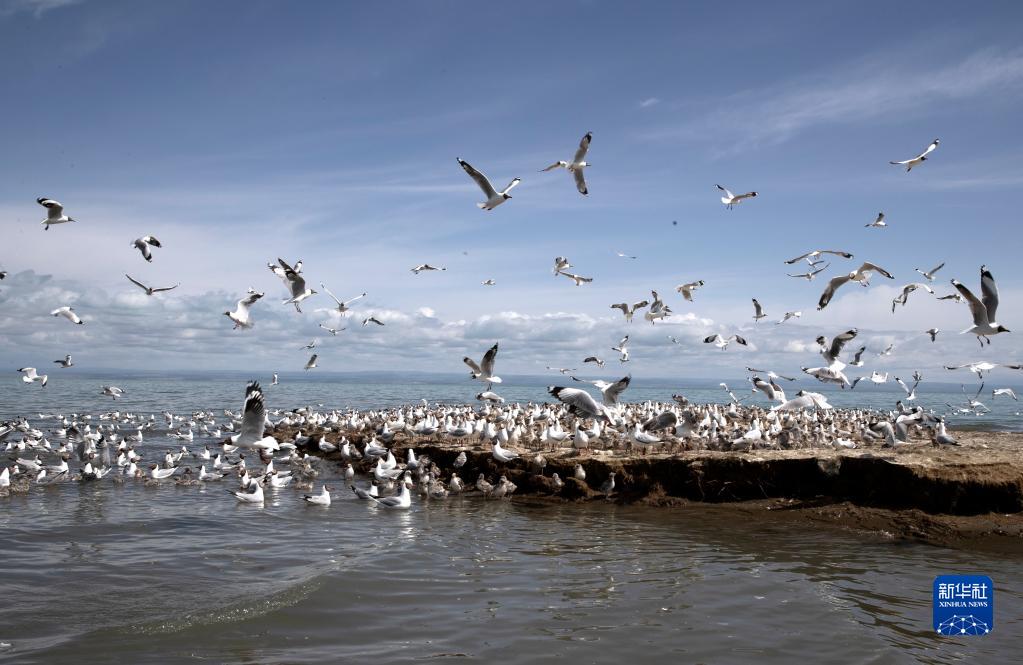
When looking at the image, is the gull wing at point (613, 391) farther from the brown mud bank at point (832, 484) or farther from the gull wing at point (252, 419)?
the gull wing at point (252, 419)

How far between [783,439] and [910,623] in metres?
8.86

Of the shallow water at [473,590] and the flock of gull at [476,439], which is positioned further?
the flock of gull at [476,439]

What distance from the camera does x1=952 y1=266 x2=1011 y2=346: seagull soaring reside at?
1121cm

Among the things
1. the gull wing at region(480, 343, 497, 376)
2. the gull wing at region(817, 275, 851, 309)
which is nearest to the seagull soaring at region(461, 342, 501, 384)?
the gull wing at region(480, 343, 497, 376)

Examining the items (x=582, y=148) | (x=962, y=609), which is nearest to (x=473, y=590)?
(x=962, y=609)

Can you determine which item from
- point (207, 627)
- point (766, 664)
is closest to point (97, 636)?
point (207, 627)

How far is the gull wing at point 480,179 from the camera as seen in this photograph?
13.3m

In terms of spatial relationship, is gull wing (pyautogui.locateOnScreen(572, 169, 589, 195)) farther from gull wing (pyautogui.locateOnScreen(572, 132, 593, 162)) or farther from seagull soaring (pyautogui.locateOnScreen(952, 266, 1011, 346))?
seagull soaring (pyautogui.locateOnScreen(952, 266, 1011, 346))

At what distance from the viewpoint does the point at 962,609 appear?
7.62 m

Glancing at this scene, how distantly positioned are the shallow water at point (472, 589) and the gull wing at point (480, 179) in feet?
20.1

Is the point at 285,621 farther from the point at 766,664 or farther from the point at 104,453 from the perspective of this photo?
the point at 104,453

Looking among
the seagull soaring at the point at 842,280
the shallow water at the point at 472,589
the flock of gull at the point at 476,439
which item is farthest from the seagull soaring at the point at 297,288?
the seagull soaring at the point at 842,280

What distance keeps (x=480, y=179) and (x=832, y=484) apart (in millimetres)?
8525

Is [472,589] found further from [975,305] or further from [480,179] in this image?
[975,305]
